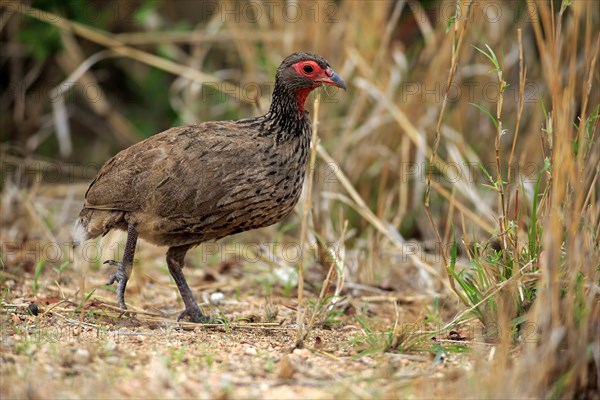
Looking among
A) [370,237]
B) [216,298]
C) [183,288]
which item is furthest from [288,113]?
[370,237]

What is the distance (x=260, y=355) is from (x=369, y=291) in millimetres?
1744

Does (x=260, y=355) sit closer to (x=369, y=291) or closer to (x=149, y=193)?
(x=149, y=193)

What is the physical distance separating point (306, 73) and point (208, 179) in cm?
82

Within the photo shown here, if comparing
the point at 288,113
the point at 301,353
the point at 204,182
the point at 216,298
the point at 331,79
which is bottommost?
the point at 216,298

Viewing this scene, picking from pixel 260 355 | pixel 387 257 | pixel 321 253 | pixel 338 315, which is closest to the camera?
pixel 260 355

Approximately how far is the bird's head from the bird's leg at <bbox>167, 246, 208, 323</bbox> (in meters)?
1.12

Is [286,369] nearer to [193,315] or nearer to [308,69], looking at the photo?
[193,315]

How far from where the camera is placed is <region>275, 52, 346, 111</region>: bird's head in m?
4.31

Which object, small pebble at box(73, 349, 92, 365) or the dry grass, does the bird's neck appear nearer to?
the dry grass

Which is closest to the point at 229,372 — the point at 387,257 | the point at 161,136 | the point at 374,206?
the point at 161,136

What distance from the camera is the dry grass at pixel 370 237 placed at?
3006 millimetres

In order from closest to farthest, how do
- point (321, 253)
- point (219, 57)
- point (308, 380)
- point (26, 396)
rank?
point (26, 396) → point (308, 380) → point (321, 253) → point (219, 57)

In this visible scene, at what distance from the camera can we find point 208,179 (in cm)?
405

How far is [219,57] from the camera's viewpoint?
885 centimetres
